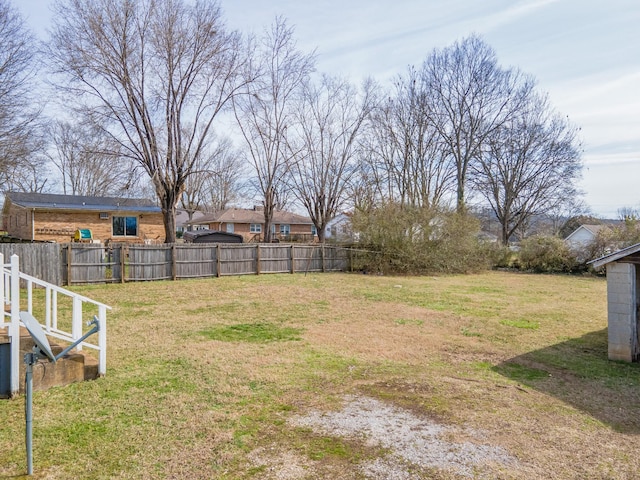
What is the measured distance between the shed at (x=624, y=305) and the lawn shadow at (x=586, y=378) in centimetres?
22

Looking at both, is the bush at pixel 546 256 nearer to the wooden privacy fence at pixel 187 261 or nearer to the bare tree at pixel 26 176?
the wooden privacy fence at pixel 187 261

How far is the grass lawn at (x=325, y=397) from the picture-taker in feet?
10.8

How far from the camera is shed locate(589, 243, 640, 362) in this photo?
656cm

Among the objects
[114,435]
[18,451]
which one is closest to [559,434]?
[114,435]

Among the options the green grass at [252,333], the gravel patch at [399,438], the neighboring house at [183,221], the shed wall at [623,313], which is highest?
the neighboring house at [183,221]

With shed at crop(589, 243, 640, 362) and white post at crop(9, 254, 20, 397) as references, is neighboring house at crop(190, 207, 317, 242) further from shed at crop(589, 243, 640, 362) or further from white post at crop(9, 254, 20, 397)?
white post at crop(9, 254, 20, 397)

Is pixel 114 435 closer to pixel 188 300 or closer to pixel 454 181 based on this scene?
pixel 188 300

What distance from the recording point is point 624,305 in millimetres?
6641

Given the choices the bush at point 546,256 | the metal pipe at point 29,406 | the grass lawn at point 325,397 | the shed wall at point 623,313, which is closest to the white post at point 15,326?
the grass lawn at point 325,397

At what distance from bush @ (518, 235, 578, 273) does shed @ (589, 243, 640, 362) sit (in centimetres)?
1634

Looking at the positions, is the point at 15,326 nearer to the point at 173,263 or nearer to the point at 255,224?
the point at 173,263

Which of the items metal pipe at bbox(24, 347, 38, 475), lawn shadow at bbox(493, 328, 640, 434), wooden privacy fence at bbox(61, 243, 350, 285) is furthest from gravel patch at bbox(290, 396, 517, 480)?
wooden privacy fence at bbox(61, 243, 350, 285)

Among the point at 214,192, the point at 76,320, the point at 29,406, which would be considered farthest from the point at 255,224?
the point at 29,406

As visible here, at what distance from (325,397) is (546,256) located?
20.7m
